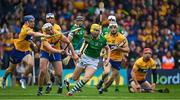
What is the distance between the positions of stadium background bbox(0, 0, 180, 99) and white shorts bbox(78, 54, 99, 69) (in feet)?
31.6

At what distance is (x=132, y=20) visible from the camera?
37.0 meters

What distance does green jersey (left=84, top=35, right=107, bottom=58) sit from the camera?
23016 mm

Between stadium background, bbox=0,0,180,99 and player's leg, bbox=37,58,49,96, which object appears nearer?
player's leg, bbox=37,58,49,96

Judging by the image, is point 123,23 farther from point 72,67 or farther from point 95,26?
point 95,26

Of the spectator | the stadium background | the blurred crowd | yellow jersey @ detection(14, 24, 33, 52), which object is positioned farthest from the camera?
the spectator

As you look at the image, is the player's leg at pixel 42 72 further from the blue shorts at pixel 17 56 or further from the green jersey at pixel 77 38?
the blue shorts at pixel 17 56

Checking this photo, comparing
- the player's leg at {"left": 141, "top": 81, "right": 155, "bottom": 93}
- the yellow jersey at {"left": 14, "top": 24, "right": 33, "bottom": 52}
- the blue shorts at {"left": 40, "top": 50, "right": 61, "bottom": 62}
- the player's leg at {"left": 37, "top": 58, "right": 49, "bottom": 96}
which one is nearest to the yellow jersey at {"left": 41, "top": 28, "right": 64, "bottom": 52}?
the blue shorts at {"left": 40, "top": 50, "right": 61, "bottom": 62}

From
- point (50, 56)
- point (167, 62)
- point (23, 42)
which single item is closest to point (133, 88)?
point (50, 56)

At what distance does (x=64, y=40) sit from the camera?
23.1m

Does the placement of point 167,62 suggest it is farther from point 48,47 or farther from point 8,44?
point 48,47

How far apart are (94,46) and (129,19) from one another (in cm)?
1414

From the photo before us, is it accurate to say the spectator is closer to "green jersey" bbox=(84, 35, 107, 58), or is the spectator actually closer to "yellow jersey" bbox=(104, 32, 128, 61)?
"yellow jersey" bbox=(104, 32, 128, 61)

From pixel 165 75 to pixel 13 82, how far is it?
708 centimetres

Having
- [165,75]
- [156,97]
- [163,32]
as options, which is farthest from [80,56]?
[163,32]
